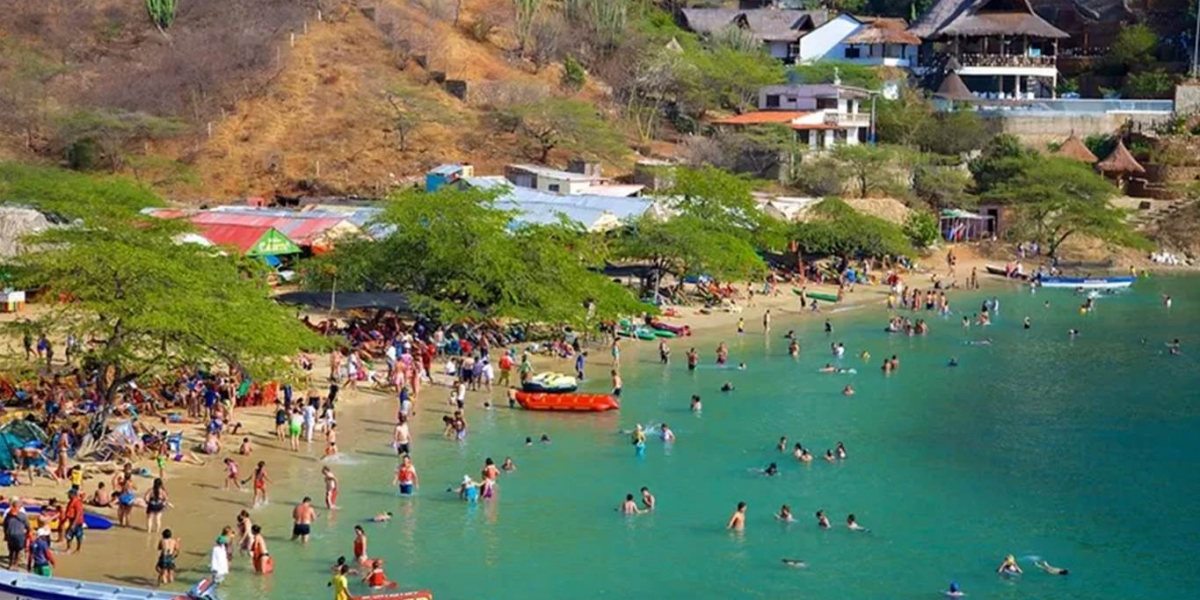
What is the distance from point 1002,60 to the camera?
9075 cm

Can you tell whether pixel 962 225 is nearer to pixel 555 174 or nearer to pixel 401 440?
pixel 555 174

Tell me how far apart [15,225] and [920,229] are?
38.1 meters

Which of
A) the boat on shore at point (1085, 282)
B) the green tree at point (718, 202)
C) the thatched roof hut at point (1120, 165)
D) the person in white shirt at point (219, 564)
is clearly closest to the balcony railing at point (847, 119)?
the thatched roof hut at point (1120, 165)

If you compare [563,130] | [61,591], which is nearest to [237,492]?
[61,591]

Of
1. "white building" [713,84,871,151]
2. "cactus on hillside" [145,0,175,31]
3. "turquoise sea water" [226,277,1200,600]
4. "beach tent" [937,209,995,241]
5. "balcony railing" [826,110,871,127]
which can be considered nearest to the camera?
"turquoise sea water" [226,277,1200,600]

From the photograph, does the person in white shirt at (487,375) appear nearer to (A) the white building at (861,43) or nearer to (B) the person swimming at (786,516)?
(B) the person swimming at (786,516)

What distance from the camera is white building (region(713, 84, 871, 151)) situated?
8038 cm

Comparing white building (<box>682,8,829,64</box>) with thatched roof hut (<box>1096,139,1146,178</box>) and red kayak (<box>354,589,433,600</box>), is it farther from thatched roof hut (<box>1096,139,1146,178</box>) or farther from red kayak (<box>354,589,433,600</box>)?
red kayak (<box>354,589,433,600</box>)

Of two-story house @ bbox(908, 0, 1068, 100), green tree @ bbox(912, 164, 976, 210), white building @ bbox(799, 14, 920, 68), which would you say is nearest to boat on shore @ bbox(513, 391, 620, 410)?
green tree @ bbox(912, 164, 976, 210)

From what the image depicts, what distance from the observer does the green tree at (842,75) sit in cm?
8788

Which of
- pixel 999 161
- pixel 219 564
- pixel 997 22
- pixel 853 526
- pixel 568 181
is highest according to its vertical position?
pixel 997 22

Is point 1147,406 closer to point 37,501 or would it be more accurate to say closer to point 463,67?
point 37,501

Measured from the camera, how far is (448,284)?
47875mm

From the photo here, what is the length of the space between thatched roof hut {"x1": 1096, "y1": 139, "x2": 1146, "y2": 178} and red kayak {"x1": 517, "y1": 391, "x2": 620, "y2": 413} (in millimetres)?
47200
